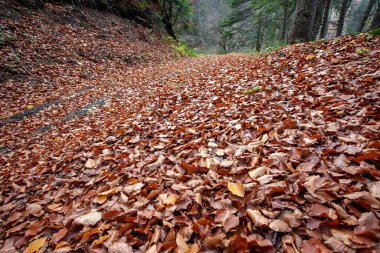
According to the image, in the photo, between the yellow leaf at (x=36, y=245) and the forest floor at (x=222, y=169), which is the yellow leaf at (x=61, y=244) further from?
the yellow leaf at (x=36, y=245)

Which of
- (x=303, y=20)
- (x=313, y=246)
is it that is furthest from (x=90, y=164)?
(x=303, y=20)

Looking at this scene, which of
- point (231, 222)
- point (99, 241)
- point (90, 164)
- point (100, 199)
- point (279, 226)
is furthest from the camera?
point (90, 164)

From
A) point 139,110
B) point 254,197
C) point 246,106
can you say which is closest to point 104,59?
point 139,110

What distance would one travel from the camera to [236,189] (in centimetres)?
150

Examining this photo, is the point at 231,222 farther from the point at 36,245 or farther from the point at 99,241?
the point at 36,245

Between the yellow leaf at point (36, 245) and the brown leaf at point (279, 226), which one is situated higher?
the brown leaf at point (279, 226)

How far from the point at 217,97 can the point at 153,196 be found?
238 cm

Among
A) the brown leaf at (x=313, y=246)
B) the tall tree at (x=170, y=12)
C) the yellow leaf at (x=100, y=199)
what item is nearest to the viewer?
the brown leaf at (x=313, y=246)

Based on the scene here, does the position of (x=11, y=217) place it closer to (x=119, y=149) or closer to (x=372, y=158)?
(x=119, y=149)

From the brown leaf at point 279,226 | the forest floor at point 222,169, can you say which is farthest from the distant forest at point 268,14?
the brown leaf at point 279,226

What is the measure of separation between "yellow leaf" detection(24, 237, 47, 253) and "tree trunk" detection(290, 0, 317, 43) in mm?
7543

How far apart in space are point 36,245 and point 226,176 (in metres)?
1.68

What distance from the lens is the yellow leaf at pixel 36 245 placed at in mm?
1525

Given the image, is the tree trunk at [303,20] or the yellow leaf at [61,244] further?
the tree trunk at [303,20]
